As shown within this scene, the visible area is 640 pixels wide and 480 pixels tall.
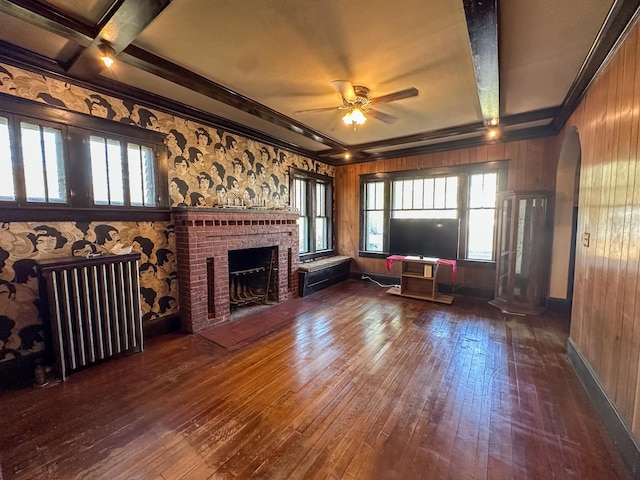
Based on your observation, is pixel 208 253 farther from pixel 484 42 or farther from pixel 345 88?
pixel 484 42

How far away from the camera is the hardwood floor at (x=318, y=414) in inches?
60.2

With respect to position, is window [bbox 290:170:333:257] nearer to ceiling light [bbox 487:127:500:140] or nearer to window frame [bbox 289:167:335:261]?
window frame [bbox 289:167:335:261]

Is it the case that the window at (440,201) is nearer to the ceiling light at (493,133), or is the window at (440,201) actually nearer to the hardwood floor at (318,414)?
the ceiling light at (493,133)

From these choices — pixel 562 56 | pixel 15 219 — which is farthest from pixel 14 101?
pixel 562 56

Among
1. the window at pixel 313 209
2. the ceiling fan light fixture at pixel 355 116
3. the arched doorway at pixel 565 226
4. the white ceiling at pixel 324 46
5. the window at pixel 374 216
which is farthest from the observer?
the window at pixel 374 216

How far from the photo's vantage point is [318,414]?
1933mm

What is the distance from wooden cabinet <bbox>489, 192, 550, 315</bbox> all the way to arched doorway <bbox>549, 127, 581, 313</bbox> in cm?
12

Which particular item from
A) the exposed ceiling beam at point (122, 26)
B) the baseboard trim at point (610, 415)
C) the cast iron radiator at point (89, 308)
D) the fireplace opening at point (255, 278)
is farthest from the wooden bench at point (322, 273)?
the exposed ceiling beam at point (122, 26)

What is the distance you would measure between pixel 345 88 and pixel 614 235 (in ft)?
8.05

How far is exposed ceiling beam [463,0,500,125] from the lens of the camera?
1.61 m

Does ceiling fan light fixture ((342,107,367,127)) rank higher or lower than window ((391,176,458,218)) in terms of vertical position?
higher

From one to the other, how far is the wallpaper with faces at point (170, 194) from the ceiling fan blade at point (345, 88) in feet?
6.64

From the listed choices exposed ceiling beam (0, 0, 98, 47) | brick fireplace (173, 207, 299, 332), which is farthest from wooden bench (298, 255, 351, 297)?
exposed ceiling beam (0, 0, 98, 47)

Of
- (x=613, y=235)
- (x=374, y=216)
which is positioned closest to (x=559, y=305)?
(x=613, y=235)
